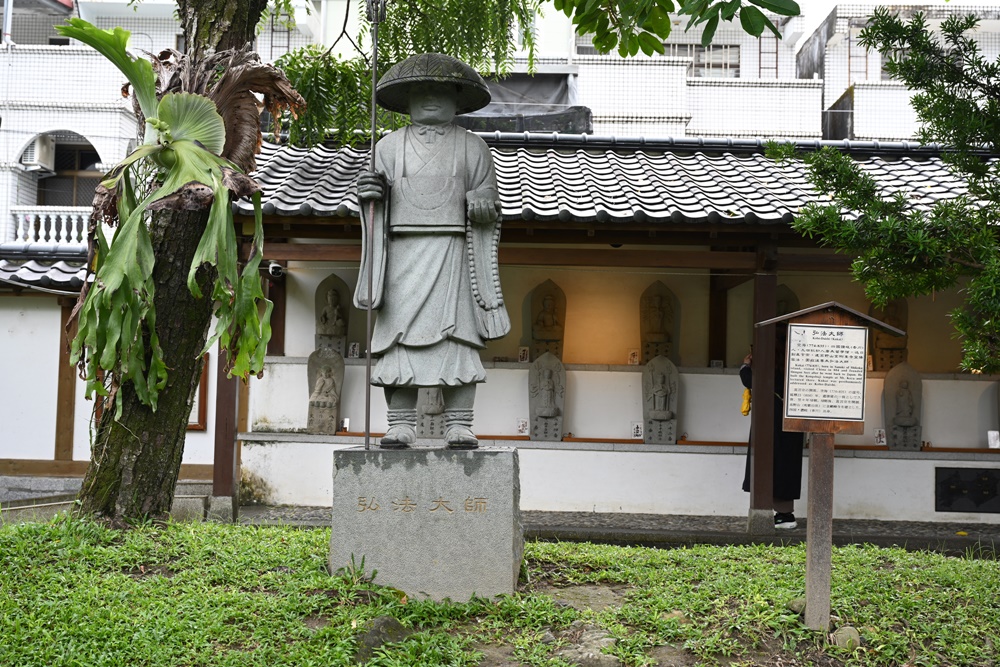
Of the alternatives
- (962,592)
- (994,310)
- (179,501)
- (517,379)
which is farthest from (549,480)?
(994,310)

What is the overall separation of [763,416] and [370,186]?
536 cm

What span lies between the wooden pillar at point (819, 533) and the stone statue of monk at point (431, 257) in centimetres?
188

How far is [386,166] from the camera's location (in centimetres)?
581

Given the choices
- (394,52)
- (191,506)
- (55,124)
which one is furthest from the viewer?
(55,124)

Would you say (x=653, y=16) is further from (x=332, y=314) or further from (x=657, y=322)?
(x=332, y=314)

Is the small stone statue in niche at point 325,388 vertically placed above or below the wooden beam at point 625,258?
below

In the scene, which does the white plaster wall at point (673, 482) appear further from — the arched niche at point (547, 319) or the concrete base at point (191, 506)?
the concrete base at point (191, 506)

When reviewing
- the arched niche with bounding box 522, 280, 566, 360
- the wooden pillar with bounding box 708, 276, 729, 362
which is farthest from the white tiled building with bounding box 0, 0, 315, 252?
the wooden pillar with bounding box 708, 276, 729, 362

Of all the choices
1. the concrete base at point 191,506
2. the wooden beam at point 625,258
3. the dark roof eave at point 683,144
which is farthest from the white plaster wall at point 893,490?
the concrete base at point 191,506

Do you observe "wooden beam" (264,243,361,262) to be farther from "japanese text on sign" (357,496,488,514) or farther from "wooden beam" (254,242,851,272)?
"japanese text on sign" (357,496,488,514)

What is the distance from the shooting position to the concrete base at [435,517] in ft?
17.6

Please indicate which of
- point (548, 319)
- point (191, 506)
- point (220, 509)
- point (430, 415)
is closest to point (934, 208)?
point (548, 319)

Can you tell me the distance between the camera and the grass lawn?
185 inches

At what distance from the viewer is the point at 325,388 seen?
11.2 m
